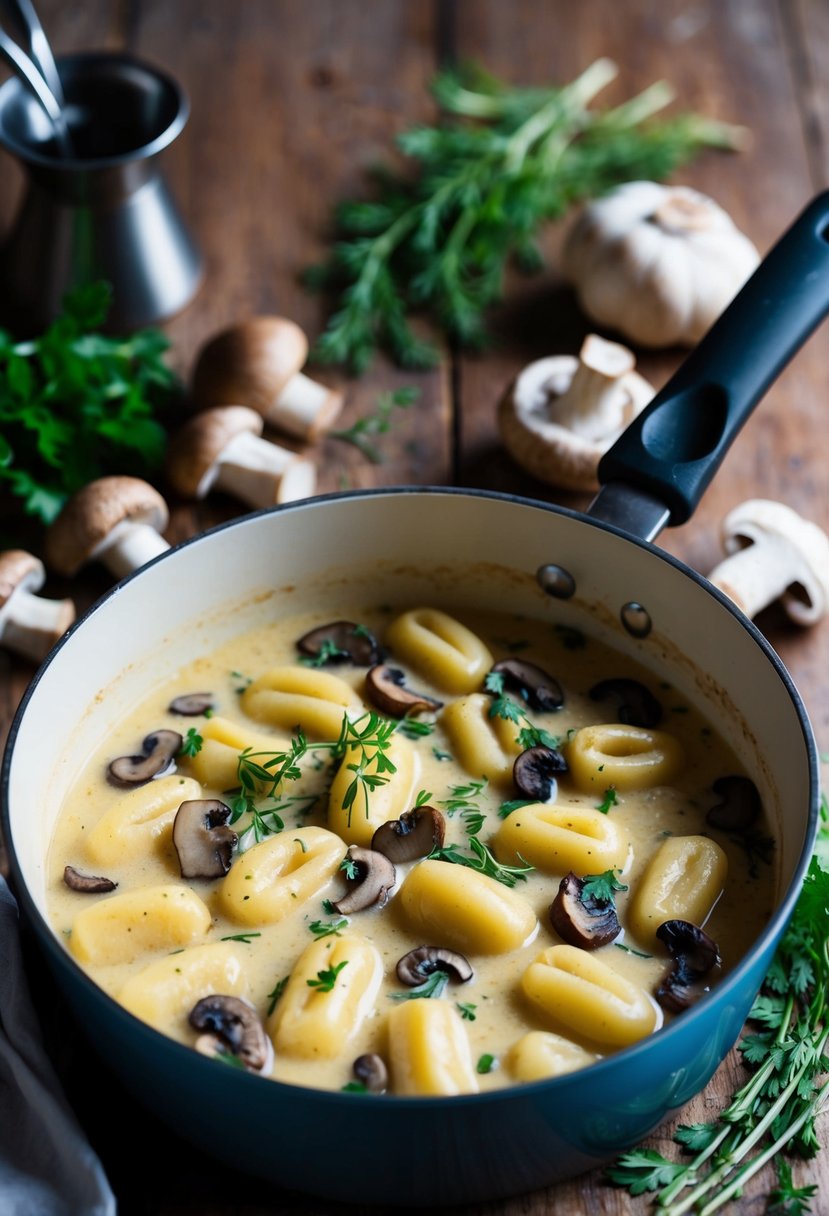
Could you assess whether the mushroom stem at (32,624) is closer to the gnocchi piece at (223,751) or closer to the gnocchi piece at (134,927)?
the gnocchi piece at (223,751)

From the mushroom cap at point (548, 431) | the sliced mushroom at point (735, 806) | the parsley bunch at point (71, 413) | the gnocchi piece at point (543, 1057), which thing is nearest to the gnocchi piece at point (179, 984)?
the gnocchi piece at point (543, 1057)

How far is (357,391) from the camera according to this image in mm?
3104

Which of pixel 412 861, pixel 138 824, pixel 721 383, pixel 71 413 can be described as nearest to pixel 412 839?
pixel 412 861

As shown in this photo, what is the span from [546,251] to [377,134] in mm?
625

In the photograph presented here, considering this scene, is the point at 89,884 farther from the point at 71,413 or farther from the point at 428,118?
the point at 428,118

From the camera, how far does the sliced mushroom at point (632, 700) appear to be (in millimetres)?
2285

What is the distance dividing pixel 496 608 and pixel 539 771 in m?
0.44

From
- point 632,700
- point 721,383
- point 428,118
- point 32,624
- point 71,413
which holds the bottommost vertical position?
point 32,624

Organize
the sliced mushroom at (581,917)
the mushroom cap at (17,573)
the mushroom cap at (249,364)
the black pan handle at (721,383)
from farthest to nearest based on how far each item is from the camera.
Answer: the mushroom cap at (249,364)
the mushroom cap at (17,573)
the black pan handle at (721,383)
the sliced mushroom at (581,917)

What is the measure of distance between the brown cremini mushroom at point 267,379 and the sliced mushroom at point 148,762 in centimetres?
92

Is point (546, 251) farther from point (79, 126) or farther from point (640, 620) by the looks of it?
point (640, 620)

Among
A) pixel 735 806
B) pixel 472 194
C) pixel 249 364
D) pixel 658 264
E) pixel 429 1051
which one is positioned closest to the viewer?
pixel 429 1051

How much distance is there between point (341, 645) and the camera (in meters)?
2.42

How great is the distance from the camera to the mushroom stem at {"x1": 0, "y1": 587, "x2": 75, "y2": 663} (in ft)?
8.34
